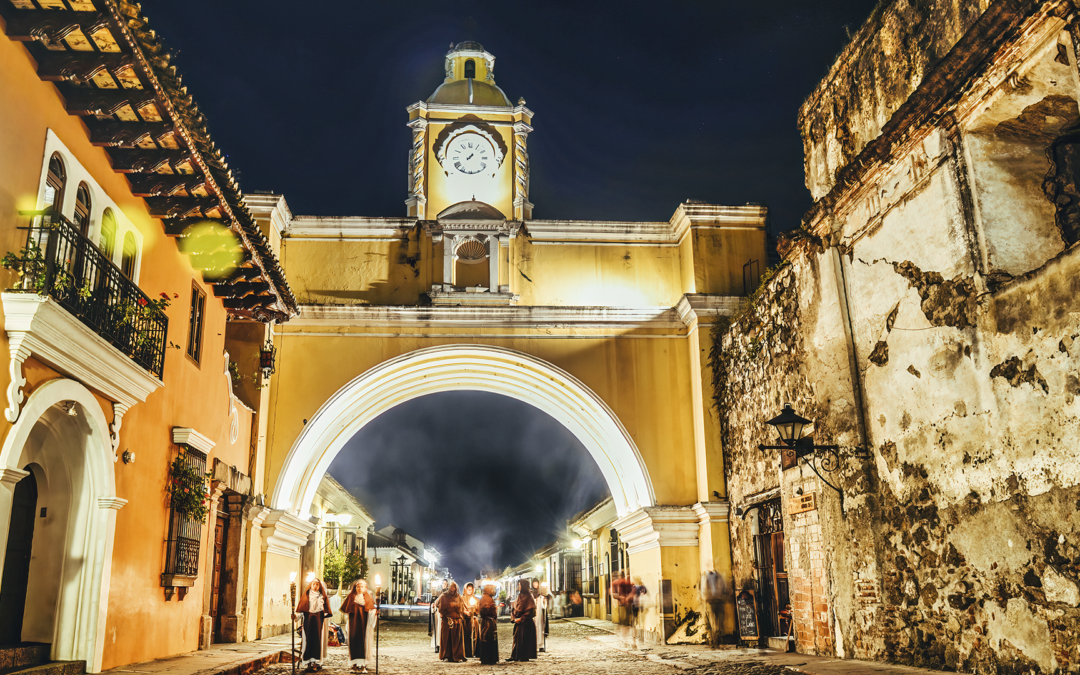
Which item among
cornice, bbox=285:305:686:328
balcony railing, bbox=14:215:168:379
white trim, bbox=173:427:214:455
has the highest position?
cornice, bbox=285:305:686:328

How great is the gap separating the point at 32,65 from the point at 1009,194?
8.14m

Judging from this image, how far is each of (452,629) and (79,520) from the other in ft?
21.4

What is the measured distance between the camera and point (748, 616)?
42.5 feet

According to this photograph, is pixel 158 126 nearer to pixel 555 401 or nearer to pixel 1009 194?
pixel 1009 194

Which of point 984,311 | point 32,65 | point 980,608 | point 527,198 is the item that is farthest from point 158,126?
point 527,198

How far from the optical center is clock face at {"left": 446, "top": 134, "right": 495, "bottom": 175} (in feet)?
57.7

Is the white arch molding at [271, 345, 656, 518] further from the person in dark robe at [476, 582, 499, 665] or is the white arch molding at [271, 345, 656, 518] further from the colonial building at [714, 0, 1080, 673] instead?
the colonial building at [714, 0, 1080, 673]

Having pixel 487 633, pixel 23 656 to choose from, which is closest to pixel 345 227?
pixel 487 633

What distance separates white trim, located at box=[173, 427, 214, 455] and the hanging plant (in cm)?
21

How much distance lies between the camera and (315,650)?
408 inches

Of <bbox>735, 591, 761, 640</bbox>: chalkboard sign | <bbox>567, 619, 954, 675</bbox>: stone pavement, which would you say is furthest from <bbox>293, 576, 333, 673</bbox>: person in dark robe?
<bbox>735, 591, 761, 640</bbox>: chalkboard sign

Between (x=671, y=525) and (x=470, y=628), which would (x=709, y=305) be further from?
(x=470, y=628)

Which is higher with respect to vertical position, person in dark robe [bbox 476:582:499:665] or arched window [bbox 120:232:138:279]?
arched window [bbox 120:232:138:279]

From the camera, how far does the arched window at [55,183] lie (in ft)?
24.2
